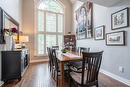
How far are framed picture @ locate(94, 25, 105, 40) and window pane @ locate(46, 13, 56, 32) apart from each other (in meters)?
3.22

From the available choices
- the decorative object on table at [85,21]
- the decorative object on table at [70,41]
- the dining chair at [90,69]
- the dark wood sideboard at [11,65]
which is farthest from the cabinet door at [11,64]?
the decorative object on table at [70,41]

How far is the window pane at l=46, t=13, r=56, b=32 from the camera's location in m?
6.94

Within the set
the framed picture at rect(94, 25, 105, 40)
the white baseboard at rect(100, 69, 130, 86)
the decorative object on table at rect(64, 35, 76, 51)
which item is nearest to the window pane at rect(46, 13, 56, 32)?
the decorative object on table at rect(64, 35, 76, 51)

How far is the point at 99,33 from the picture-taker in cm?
437

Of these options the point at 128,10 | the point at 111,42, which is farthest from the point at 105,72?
the point at 128,10

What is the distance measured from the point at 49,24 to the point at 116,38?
14.7 feet

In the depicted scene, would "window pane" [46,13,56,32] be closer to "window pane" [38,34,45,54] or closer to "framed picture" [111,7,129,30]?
"window pane" [38,34,45,54]

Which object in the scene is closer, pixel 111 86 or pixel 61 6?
pixel 111 86

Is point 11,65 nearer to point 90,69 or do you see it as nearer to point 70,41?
point 90,69

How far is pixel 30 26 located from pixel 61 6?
248 centimetres

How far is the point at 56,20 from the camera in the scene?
Answer: 7207 millimetres

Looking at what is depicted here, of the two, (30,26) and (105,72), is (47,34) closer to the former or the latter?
(30,26)

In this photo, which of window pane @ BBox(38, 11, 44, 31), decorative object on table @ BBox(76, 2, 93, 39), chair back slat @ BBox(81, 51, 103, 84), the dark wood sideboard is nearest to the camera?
chair back slat @ BBox(81, 51, 103, 84)

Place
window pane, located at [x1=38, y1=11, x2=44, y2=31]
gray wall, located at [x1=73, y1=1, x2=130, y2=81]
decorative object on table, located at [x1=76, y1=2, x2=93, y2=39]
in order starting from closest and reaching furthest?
gray wall, located at [x1=73, y1=1, x2=130, y2=81] → decorative object on table, located at [x1=76, y1=2, x2=93, y2=39] → window pane, located at [x1=38, y1=11, x2=44, y2=31]
